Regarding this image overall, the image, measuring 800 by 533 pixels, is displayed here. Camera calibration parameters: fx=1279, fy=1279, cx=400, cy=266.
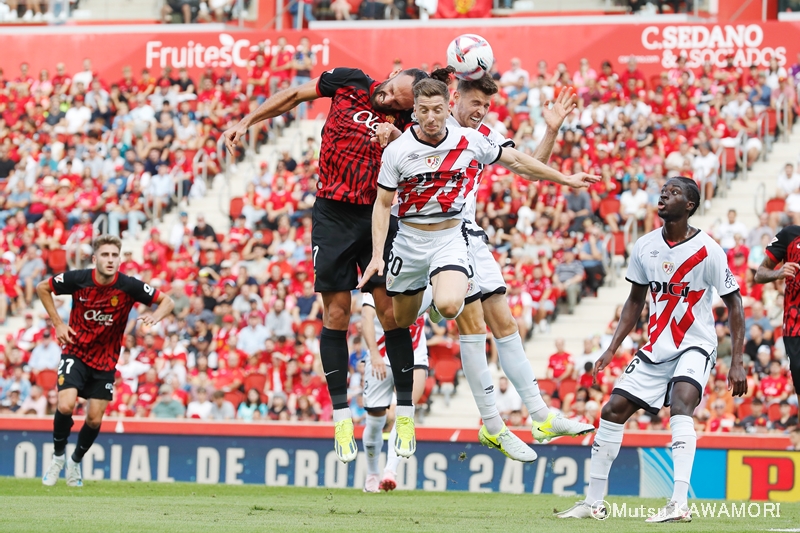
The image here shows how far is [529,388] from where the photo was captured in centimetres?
1023

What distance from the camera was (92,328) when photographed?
44.2ft

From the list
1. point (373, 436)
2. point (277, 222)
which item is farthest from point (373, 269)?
point (277, 222)

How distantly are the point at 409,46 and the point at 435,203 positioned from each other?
2006cm

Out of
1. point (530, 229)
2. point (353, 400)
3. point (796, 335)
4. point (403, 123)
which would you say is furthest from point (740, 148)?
point (403, 123)

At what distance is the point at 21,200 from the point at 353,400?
11086mm

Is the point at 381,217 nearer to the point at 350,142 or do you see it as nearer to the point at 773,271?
the point at 350,142

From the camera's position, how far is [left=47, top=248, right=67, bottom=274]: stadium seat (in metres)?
24.7

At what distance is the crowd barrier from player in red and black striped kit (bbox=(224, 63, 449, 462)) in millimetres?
5816

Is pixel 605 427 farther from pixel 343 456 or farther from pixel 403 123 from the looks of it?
pixel 403 123

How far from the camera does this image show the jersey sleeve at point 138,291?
1339cm

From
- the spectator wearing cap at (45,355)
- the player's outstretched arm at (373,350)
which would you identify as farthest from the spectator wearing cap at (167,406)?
the player's outstretched arm at (373,350)

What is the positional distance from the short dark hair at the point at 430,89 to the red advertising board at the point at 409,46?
18.4 metres

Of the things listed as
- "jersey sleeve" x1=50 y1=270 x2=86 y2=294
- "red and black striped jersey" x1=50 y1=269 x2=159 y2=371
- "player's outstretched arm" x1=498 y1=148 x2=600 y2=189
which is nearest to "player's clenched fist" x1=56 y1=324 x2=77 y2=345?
"red and black striped jersey" x1=50 y1=269 x2=159 y2=371

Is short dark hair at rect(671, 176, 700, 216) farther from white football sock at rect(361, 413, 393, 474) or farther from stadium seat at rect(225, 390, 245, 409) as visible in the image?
stadium seat at rect(225, 390, 245, 409)
